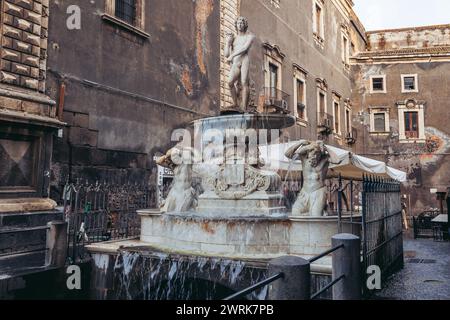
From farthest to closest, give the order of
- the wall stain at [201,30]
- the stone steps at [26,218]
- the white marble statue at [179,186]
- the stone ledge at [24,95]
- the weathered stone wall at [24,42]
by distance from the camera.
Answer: the wall stain at [201,30] → the weathered stone wall at [24,42] → the stone ledge at [24,95] → the stone steps at [26,218] → the white marble statue at [179,186]

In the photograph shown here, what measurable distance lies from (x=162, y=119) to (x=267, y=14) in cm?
1025

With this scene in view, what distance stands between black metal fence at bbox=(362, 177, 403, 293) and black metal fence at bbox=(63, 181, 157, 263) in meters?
4.58

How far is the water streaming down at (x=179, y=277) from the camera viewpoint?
5402 millimetres

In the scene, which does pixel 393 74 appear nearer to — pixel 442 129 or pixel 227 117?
pixel 442 129

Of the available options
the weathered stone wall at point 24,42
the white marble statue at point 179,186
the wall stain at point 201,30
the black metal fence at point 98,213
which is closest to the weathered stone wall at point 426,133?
the wall stain at point 201,30

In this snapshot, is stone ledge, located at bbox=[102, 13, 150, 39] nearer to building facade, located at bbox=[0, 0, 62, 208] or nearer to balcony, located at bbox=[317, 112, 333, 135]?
building facade, located at bbox=[0, 0, 62, 208]

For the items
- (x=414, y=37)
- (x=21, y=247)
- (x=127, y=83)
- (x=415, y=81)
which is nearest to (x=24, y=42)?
(x=127, y=83)

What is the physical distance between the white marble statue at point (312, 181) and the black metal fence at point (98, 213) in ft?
11.9

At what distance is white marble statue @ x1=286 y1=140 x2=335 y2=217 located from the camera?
6.39 meters

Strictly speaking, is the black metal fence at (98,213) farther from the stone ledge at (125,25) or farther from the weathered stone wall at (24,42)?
the stone ledge at (125,25)

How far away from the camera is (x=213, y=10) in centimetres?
1562

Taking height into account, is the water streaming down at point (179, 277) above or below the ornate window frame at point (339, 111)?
below

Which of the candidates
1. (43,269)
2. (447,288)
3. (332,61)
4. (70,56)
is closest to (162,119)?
(70,56)

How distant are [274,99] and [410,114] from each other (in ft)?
50.0
